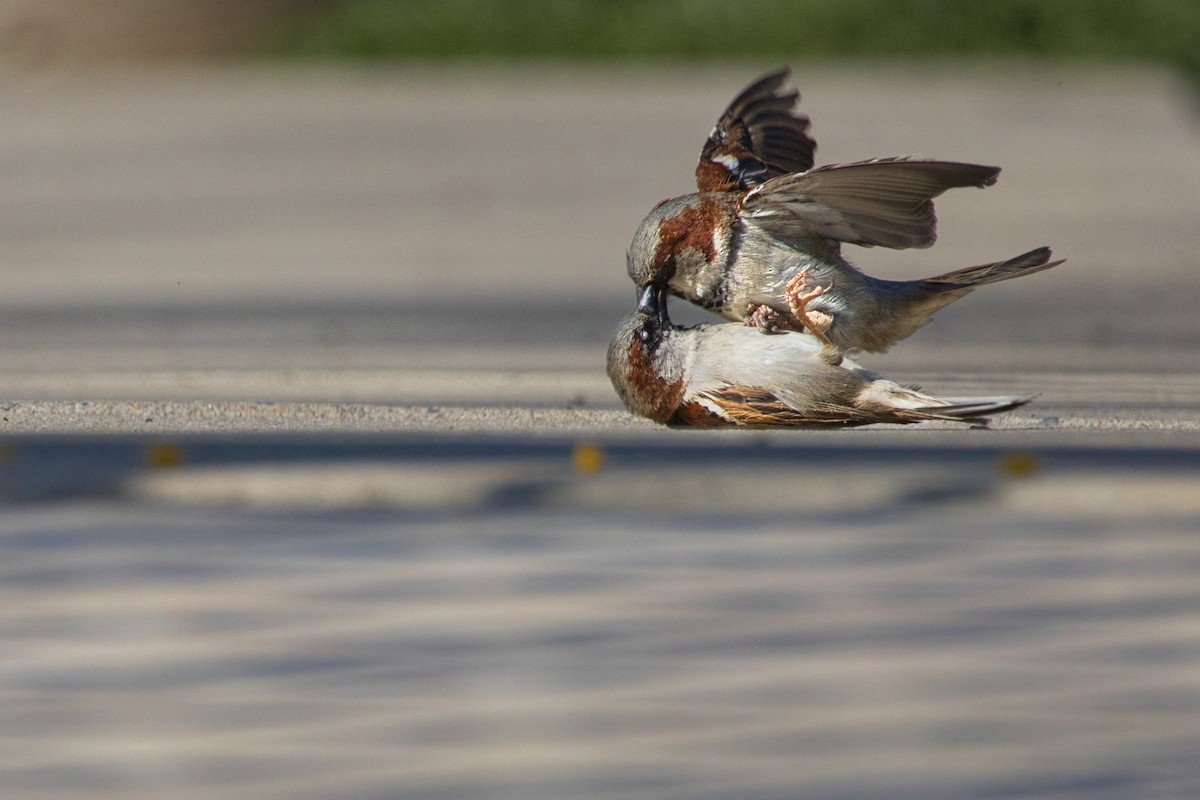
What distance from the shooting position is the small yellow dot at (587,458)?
8.24ft

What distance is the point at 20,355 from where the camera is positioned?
5.86 metres

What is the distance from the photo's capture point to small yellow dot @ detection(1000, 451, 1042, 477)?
241cm

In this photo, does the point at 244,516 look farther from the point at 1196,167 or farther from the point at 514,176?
the point at 1196,167

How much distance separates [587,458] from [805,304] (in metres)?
1.04

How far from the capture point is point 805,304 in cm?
350

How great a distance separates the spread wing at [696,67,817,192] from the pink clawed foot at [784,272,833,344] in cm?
35

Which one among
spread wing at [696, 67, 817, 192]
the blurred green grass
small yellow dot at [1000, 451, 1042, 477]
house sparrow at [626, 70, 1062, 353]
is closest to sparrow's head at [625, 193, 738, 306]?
house sparrow at [626, 70, 1062, 353]

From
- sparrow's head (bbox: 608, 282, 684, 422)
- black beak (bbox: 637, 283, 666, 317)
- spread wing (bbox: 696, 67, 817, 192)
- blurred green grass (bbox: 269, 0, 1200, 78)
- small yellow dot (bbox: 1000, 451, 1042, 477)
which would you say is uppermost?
blurred green grass (bbox: 269, 0, 1200, 78)

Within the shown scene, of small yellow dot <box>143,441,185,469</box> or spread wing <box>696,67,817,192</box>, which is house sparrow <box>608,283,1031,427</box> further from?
small yellow dot <box>143,441,185,469</box>

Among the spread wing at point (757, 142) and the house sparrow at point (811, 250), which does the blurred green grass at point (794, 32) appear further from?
the house sparrow at point (811, 250)

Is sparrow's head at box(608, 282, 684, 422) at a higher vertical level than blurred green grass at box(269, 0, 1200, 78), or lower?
lower

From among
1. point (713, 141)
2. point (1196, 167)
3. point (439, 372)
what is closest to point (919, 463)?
point (713, 141)

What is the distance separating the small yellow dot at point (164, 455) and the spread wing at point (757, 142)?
60.4 inches

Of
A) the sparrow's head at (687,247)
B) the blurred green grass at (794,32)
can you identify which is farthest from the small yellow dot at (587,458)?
the blurred green grass at (794,32)
